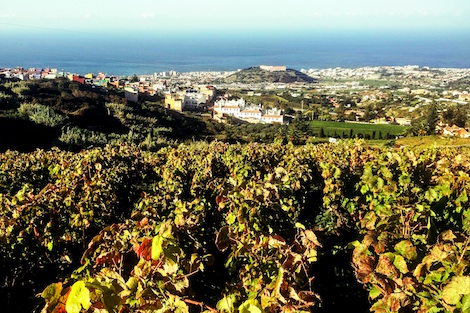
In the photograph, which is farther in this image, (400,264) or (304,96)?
(304,96)

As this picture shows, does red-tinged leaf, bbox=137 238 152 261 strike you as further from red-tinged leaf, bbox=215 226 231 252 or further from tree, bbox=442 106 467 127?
tree, bbox=442 106 467 127

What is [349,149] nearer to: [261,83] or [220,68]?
[261,83]

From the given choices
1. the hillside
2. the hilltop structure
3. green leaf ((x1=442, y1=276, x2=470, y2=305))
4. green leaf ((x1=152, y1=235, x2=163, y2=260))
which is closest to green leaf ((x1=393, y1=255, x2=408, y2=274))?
green leaf ((x1=442, y1=276, x2=470, y2=305))

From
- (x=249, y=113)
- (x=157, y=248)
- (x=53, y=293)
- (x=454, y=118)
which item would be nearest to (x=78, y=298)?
(x=53, y=293)

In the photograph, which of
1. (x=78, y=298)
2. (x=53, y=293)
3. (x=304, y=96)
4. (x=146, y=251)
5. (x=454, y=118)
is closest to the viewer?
(x=78, y=298)

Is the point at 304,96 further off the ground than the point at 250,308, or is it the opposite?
the point at 250,308

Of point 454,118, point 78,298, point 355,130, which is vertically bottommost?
point 355,130

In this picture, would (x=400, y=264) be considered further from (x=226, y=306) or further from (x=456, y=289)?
(x=226, y=306)

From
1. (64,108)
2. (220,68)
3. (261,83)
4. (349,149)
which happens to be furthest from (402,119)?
(220,68)
